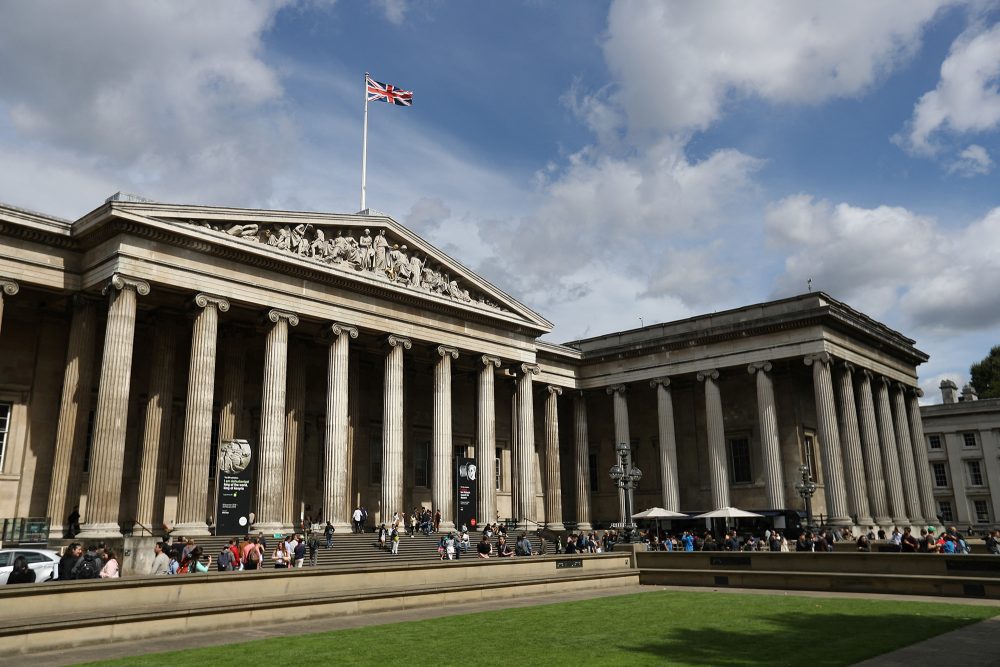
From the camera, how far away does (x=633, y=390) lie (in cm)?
5088

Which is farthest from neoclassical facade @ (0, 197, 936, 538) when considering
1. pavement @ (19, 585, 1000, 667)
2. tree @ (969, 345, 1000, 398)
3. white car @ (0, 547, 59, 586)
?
tree @ (969, 345, 1000, 398)

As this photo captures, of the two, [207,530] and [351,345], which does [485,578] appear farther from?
[351,345]

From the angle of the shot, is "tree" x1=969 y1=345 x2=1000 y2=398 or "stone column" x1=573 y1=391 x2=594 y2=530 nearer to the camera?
"stone column" x1=573 y1=391 x2=594 y2=530

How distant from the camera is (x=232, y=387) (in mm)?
33125

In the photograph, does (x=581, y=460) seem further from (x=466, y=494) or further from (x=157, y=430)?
(x=157, y=430)

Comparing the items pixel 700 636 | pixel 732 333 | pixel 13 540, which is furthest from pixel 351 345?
pixel 700 636

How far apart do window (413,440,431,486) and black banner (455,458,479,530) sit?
5.86m

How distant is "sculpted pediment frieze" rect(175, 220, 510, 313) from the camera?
1243 inches

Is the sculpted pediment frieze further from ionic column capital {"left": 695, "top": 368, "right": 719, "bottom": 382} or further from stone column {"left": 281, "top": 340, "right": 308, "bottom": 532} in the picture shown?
ionic column capital {"left": 695, "top": 368, "right": 719, "bottom": 382}

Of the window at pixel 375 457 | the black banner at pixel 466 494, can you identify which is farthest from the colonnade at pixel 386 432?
the window at pixel 375 457

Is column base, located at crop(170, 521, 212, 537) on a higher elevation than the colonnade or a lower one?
lower

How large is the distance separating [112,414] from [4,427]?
5795mm

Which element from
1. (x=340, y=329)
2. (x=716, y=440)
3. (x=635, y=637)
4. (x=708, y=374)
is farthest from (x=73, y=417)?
(x=708, y=374)

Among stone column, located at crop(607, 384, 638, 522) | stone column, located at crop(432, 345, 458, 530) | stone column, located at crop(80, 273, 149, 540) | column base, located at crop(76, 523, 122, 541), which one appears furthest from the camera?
stone column, located at crop(607, 384, 638, 522)
